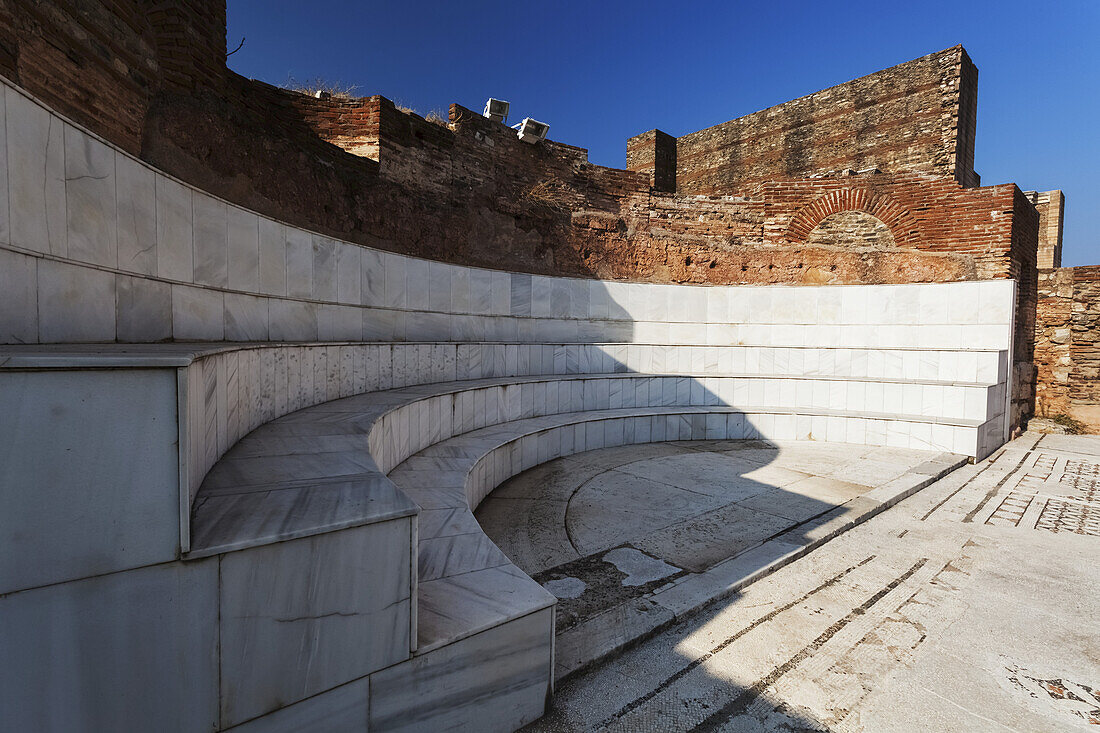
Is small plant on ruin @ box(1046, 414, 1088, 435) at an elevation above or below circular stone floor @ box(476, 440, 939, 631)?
above

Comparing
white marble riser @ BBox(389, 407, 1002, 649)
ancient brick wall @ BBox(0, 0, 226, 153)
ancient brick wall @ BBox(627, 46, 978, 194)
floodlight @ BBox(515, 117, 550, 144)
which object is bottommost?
white marble riser @ BBox(389, 407, 1002, 649)

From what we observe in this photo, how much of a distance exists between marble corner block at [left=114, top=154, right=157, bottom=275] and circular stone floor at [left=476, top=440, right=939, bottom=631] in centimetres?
279

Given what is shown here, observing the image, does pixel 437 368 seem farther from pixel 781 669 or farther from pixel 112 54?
pixel 781 669

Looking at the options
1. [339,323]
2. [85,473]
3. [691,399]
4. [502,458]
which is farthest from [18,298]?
[691,399]

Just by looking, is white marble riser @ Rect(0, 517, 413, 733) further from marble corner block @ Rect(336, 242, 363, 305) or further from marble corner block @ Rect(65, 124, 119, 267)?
marble corner block @ Rect(336, 242, 363, 305)

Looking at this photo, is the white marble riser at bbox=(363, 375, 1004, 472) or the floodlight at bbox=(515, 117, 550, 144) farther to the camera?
A: the floodlight at bbox=(515, 117, 550, 144)

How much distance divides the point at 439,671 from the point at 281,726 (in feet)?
1.56

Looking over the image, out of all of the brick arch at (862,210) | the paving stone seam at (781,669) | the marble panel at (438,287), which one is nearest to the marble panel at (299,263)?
the marble panel at (438,287)

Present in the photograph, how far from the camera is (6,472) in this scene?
1201mm

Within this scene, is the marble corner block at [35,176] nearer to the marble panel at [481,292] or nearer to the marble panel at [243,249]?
the marble panel at [243,249]

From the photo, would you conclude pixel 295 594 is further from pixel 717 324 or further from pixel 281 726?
pixel 717 324

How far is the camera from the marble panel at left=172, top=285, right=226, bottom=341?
3407mm

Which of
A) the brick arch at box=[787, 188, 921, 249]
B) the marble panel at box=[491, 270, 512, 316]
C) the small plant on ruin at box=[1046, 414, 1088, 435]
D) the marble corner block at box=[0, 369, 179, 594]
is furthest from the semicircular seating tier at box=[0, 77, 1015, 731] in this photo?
the small plant on ruin at box=[1046, 414, 1088, 435]

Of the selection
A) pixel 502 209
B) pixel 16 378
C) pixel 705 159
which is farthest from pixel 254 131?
pixel 705 159
